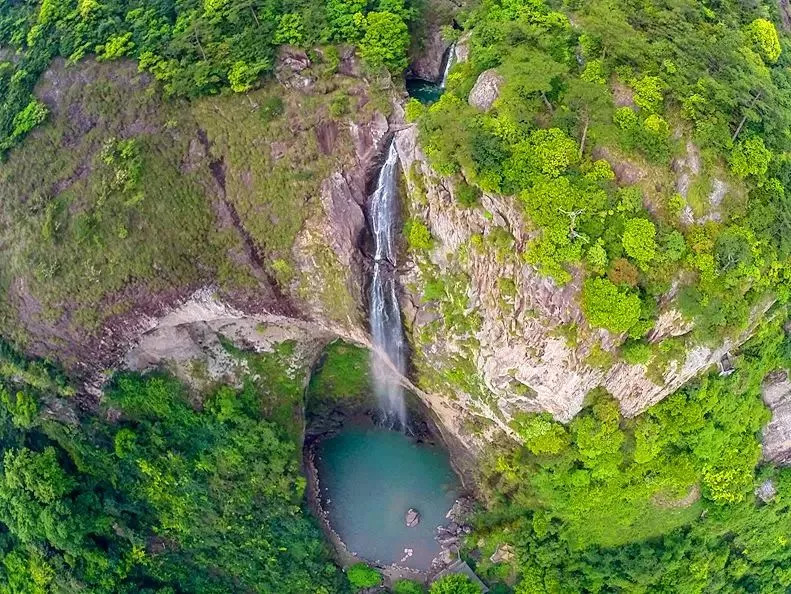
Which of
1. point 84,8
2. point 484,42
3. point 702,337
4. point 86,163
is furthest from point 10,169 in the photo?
point 702,337

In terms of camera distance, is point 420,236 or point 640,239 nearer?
point 640,239

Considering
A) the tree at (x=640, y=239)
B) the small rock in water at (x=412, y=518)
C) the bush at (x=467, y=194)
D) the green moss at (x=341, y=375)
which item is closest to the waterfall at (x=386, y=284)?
the green moss at (x=341, y=375)

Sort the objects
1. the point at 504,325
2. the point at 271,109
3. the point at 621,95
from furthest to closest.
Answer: the point at 271,109, the point at 504,325, the point at 621,95

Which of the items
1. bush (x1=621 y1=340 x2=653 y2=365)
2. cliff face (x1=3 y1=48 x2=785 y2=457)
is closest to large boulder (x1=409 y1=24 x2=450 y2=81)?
cliff face (x1=3 y1=48 x2=785 y2=457)

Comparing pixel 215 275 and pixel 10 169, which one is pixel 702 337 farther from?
pixel 10 169

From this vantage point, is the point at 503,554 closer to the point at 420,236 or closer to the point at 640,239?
the point at 420,236

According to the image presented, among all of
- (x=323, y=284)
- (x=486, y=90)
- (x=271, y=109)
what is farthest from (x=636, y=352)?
(x=271, y=109)
